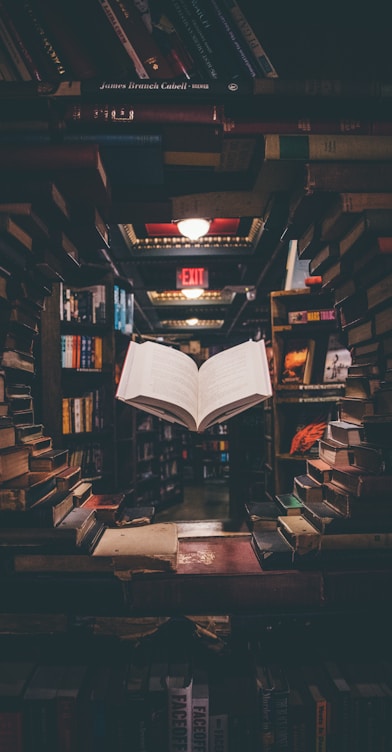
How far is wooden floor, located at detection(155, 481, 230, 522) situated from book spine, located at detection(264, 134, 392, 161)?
4340mm

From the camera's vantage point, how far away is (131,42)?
1065 mm

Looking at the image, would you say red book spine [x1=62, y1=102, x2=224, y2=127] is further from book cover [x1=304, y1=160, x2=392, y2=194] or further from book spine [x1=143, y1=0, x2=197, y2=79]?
book cover [x1=304, y1=160, x2=392, y2=194]

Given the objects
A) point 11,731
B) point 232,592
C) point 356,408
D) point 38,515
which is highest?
point 356,408

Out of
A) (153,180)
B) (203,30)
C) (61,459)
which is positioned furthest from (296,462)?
(203,30)

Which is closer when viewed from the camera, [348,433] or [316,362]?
[348,433]

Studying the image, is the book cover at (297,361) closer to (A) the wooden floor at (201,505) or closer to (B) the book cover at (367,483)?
(B) the book cover at (367,483)

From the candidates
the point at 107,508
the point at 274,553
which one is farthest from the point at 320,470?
the point at 107,508

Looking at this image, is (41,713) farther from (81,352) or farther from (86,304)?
(86,304)

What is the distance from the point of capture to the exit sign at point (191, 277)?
447cm

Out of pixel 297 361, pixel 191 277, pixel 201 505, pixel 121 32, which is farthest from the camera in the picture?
pixel 201 505

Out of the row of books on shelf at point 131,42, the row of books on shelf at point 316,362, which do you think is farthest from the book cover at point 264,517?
the row of books on shelf at point 316,362

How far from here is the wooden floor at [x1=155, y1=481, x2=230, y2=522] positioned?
5039 mm

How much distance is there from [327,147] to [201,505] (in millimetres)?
5243

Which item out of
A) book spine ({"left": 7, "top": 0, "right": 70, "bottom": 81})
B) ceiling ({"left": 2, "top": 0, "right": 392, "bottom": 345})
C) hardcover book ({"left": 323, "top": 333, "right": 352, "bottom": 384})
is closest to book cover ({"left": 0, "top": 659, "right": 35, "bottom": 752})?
ceiling ({"left": 2, "top": 0, "right": 392, "bottom": 345})
